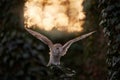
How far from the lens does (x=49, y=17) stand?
20.7 metres

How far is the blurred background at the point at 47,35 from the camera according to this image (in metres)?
2.63

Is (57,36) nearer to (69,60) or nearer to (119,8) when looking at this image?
(69,60)

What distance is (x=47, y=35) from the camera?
19203 millimetres

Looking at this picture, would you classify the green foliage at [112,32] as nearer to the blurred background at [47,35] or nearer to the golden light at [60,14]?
the blurred background at [47,35]

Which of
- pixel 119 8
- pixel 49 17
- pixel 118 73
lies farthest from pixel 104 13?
pixel 49 17

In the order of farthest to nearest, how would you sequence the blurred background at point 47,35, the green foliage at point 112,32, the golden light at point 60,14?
1. the golden light at point 60,14
2. the green foliage at point 112,32
3. the blurred background at point 47,35

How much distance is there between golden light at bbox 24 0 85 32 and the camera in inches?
779

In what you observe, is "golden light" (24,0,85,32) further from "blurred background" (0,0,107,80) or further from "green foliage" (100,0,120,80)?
"green foliage" (100,0,120,80)

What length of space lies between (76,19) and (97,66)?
7177mm

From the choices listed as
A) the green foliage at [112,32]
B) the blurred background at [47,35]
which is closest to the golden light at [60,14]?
the blurred background at [47,35]

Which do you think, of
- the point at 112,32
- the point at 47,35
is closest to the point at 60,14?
the point at 47,35

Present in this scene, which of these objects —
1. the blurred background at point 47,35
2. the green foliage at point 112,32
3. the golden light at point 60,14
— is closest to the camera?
the blurred background at point 47,35

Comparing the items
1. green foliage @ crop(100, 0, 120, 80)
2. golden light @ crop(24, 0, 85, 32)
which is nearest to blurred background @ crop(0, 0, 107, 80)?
golden light @ crop(24, 0, 85, 32)

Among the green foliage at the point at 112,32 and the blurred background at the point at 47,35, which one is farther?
the green foliage at the point at 112,32
